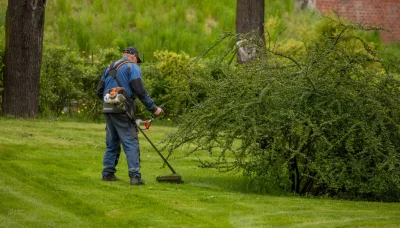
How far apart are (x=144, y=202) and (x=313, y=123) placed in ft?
9.07

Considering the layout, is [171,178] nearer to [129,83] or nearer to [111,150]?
[111,150]

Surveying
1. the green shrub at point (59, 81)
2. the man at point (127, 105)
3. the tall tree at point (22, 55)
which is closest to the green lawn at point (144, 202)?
the man at point (127, 105)

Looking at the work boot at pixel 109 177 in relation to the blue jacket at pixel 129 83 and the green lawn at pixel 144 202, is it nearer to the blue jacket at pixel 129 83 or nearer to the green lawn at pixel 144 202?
the green lawn at pixel 144 202

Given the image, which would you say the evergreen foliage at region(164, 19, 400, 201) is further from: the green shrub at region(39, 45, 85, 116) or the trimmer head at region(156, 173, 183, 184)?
the green shrub at region(39, 45, 85, 116)

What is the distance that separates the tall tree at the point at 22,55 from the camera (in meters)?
23.5

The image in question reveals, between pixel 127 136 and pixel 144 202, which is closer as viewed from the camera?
pixel 144 202

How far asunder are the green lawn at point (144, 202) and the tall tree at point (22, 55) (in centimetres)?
576

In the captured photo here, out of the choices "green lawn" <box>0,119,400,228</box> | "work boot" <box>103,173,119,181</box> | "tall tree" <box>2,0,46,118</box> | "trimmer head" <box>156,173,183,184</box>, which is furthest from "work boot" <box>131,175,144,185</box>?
"tall tree" <box>2,0,46,118</box>

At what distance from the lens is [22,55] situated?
23.5 m

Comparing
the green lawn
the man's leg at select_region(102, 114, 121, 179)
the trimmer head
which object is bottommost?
the green lawn

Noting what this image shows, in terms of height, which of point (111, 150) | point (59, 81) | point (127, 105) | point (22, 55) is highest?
point (22, 55)

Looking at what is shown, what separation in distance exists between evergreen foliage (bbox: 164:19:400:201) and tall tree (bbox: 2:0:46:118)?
8.71 m

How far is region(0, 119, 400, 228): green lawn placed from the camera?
38.7 feet

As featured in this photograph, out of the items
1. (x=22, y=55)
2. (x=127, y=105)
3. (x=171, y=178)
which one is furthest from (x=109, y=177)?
(x=22, y=55)
